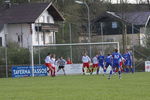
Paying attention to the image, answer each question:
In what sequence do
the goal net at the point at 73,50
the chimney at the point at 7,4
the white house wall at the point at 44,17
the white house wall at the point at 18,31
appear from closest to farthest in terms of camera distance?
the goal net at the point at 73,50 → the white house wall at the point at 18,31 → the white house wall at the point at 44,17 → the chimney at the point at 7,4

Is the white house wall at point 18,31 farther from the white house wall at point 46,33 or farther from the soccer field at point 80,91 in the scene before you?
the soccer field at point 80,91

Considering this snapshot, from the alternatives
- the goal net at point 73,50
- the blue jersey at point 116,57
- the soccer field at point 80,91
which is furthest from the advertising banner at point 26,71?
the soccer field at point 80,91

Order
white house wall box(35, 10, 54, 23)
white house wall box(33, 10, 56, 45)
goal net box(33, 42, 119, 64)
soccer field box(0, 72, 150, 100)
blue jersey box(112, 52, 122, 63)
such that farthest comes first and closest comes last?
1. white house wall box(35, 10, 54, 23)
2. white house wall box(33, 10, 56, 45)
3. goal net box(33, 42, 119, 64)
4. blue jersey box(112, 52, 122, 63)
5. soccer field box(0, 72, 150, 100)

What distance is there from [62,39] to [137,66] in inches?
561

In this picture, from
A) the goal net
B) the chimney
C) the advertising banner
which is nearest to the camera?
the advertising banner

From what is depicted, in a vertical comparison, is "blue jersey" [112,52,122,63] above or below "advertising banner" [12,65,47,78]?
above

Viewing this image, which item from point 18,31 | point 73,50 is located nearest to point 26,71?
point 73,50

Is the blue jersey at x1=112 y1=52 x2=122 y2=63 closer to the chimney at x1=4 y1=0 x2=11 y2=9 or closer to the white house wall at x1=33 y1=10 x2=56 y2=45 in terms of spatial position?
the white house wall at x1=33 y1=10 x2=56 y2=45

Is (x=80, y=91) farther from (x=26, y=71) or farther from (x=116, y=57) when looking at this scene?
(x=26, y=71)

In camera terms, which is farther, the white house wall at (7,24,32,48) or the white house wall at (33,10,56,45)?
the white house wall at (33,10,56,45)

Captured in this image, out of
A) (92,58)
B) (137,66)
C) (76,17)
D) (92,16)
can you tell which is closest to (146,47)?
(137,66)

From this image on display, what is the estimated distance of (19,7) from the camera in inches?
2847

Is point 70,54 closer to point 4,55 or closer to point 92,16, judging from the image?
point 4,55

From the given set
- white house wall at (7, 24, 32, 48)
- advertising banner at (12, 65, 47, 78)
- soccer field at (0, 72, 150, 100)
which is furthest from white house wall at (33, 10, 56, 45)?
soccer field at (0, 72, 150, 100)
